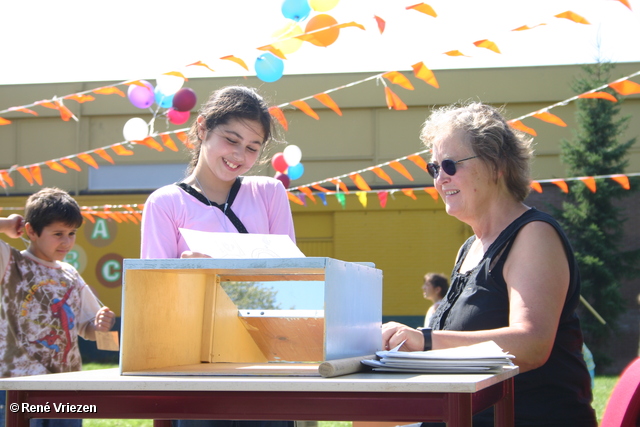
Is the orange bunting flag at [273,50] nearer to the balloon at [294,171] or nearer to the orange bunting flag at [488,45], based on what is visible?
the orange bunting flag at [488,45]

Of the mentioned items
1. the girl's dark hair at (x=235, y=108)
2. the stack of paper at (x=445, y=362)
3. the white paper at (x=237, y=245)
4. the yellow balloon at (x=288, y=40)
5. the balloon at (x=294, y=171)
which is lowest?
the stack of paper at (x=445, y=362)

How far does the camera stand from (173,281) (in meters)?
1.72

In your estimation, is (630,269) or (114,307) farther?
(114,307)

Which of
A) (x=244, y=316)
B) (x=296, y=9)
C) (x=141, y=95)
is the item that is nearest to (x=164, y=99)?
(x=141, y=95)

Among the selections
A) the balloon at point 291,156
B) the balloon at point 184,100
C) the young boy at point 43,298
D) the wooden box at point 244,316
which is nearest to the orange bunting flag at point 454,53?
the balloon at point 184,100

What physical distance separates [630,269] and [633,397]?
14926 millimetres

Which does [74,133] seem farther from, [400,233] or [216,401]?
[216,401]

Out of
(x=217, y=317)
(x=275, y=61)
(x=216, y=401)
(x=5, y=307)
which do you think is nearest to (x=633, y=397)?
(x=216, y=401)

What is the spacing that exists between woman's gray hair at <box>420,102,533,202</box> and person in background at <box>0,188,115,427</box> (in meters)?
1.84

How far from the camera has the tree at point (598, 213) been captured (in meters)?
14.9

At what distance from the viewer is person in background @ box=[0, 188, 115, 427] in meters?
3.31

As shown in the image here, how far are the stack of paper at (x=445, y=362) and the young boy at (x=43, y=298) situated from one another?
202 cm

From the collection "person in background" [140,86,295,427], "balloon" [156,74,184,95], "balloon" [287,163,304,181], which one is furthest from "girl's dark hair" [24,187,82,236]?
"balloon" [287,163,304,181]

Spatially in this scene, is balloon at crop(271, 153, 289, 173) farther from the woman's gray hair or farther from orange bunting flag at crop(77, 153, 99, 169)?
the woman's gray hair
